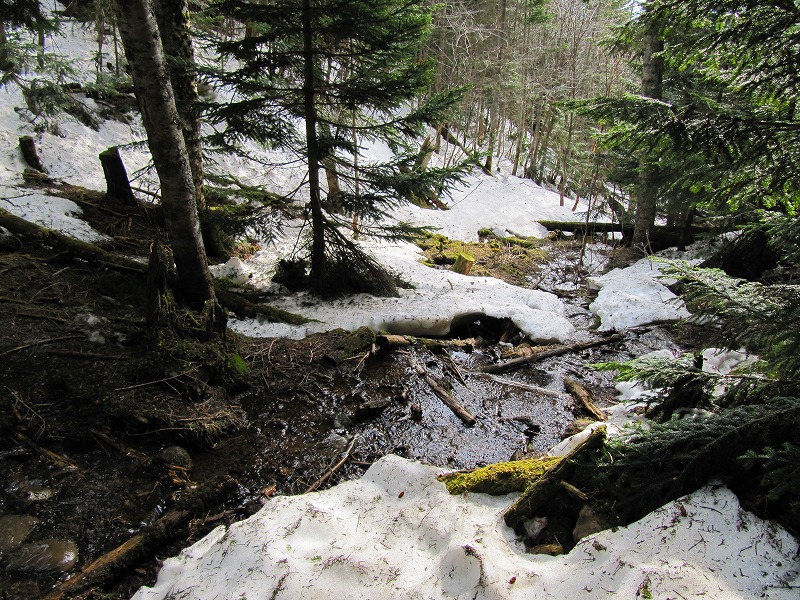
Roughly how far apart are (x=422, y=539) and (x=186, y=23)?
8784 millimetres

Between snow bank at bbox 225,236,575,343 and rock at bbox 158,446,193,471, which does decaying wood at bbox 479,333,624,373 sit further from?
rock at bbox 158,446,193,471

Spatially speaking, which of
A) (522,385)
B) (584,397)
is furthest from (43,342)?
(584,397)

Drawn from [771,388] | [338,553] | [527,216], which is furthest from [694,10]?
[527,216]

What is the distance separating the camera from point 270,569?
7.59ft

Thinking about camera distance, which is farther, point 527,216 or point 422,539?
point 527,216

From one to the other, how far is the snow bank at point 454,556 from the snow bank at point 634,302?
17.4ft

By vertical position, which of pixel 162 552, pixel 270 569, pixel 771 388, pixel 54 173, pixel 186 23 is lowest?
pixel 162 552

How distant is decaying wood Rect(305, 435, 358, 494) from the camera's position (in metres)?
3.64

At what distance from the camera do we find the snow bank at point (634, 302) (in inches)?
295

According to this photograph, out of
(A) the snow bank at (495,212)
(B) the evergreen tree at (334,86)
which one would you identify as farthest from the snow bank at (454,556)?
(A) the snow bank at (495,212)

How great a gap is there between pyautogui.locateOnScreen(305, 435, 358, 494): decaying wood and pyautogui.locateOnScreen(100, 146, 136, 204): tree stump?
7405 mm

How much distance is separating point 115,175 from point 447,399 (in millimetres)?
7964

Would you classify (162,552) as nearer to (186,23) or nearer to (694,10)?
(694,10)

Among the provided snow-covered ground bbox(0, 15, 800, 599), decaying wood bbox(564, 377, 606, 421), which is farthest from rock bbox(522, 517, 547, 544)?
decaying wood bbox(564, 377, 606, 421)
